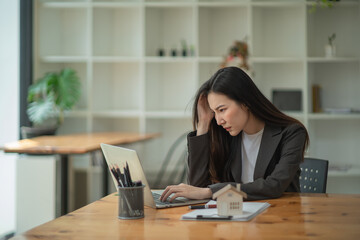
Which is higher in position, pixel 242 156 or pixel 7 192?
pixel 242 156

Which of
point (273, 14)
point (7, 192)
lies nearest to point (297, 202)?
point (7, 192)

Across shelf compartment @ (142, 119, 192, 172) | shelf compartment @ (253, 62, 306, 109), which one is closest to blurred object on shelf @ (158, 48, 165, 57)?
shelf compartment @ (142, 119, 192, 172)

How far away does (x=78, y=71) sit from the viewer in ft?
19.0

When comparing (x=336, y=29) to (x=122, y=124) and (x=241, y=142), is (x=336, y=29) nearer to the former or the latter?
(x=122, y=124)

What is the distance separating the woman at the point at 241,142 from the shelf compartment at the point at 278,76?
3315 millimetres

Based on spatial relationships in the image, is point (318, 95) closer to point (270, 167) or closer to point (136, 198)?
point (270, 167)

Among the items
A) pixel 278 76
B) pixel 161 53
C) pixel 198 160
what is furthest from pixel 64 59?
pixel 198 160

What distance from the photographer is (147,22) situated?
5.44 meters

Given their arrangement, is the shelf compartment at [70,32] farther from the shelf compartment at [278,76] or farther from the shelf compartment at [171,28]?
the shelf compartment at [278,76]

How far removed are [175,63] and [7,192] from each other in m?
2.29

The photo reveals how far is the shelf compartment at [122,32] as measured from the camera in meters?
5.71

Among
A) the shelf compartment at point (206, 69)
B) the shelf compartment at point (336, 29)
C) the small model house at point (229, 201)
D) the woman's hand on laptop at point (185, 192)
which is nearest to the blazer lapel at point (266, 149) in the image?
the woman's hand on laptop at point (185, 192)

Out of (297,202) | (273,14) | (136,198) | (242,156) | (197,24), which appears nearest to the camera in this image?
(136,198)

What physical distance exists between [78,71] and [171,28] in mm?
1141
